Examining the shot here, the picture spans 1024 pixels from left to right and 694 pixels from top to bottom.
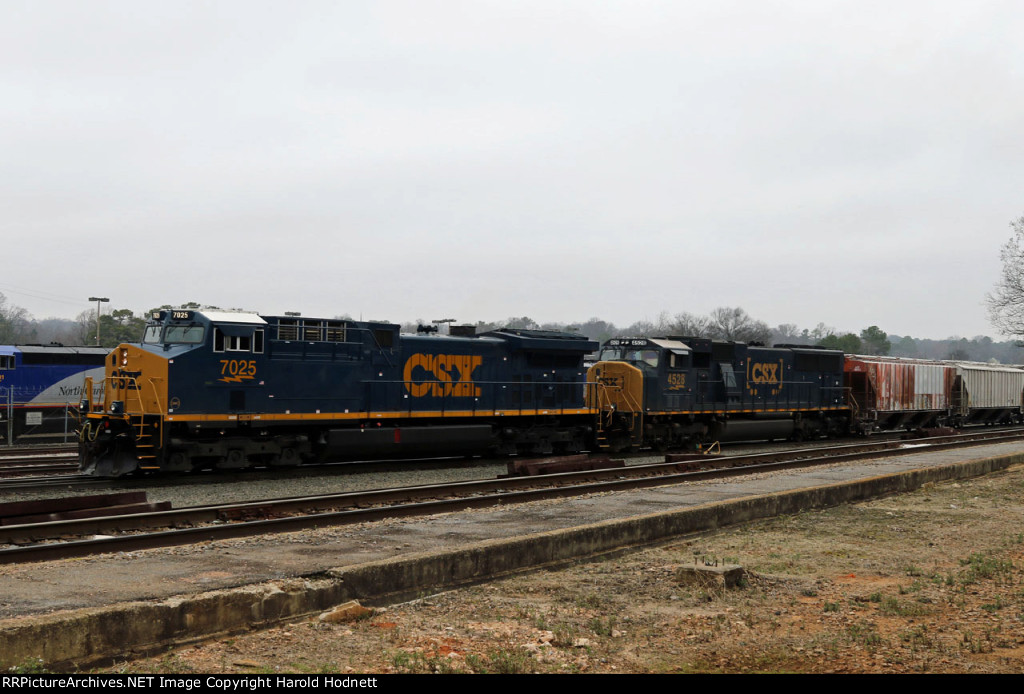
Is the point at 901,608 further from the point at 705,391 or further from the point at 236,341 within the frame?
the point at 705,391

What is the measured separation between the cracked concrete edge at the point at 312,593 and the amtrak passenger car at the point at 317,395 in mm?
9640

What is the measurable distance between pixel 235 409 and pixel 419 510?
641 cm

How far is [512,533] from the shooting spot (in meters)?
10.6

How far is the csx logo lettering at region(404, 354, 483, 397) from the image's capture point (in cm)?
2111

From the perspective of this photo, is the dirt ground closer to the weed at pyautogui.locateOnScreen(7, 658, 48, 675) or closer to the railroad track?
the weed at pyautogui.locateOnScreen(7, 658, 48, 675)

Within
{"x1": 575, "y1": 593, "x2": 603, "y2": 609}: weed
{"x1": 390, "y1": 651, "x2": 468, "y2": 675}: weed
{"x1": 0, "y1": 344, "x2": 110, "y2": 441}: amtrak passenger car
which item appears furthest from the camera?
{"x1": 0, "y1": 344, "x2": 110, "y2": 441}: amtrak passenger car

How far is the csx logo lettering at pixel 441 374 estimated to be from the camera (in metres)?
21.1

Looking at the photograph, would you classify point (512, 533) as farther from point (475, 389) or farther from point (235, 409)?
point (475, 389)

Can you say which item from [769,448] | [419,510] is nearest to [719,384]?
[769,448]

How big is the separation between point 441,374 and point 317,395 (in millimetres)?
3440

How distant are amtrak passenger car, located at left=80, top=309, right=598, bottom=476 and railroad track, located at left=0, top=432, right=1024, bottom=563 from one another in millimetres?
3460

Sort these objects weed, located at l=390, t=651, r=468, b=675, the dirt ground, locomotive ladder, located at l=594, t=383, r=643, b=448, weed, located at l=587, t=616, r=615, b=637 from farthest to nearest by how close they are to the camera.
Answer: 1. locomotive ladder, located at l=594, t=383, r=643, b=448
2. weed, located at l=587, t=616, r=615, b=637
3. the dirt ground
4. weed, located at l=390, t=651, r=468, b=675

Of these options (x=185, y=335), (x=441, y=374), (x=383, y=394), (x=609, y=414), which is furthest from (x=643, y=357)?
(x=185, y=335)

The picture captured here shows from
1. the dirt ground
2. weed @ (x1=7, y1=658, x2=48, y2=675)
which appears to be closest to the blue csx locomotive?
the dirt ground
